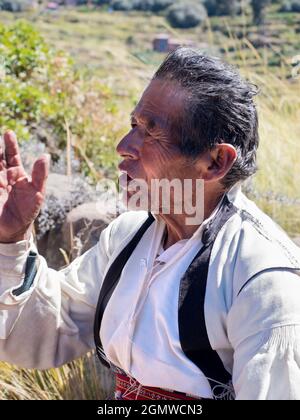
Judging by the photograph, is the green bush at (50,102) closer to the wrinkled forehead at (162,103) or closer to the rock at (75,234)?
the rock at (75,234)

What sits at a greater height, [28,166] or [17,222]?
[17,222]

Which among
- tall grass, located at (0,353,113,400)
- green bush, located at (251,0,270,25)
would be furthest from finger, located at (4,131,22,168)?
green bush, located at (251,0,270,25)

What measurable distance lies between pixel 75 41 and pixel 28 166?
7282 millimetres

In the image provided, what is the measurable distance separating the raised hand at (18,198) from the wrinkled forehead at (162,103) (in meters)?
0.30

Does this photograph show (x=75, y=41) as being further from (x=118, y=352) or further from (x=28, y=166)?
(x=118, y=352)

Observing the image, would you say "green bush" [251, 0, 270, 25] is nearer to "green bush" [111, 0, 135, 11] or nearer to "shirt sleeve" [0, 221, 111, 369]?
"green bush" [111, 0, 135, 11]

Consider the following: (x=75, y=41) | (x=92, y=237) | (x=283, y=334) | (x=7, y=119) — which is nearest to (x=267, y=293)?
(x=283, y=334)

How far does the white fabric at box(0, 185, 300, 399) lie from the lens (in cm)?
196

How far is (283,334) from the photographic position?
1.94m

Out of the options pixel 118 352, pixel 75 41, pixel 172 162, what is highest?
pixel 172 162

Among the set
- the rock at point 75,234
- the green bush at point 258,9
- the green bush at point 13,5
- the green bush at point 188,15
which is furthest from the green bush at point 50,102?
the green bush at point 188,15

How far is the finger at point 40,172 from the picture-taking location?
2.20m

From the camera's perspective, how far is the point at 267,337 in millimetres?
1955

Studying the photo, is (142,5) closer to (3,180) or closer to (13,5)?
(13,5)
